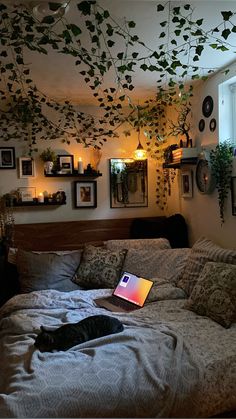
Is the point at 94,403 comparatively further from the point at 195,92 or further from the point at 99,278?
the point at 195,92

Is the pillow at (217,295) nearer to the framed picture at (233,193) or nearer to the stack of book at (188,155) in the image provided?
the framed picture at (233,193)

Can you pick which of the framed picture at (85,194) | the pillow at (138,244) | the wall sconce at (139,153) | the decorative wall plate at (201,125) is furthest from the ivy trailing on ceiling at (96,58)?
the pillow at (138,244)

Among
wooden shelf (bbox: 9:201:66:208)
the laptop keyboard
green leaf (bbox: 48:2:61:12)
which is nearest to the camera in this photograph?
green leaf (bbox: 48:2:61:12)

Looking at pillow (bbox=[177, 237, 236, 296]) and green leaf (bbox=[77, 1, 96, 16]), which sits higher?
green leaf (bbox=[77, 1, 96, 16])

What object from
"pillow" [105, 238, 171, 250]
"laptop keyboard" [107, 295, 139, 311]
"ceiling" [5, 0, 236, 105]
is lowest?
"laptop keyboard" [107, 295, 139, 311]

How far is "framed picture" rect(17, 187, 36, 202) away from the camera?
4.22 metres

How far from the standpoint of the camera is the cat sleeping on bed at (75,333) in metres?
2.01

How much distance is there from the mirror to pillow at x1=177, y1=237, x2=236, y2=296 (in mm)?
1499

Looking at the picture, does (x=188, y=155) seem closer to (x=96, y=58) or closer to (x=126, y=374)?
(x=96, y=58)

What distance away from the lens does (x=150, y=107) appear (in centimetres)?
446

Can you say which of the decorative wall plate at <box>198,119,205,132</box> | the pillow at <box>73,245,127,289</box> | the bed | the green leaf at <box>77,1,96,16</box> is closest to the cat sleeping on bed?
the bed

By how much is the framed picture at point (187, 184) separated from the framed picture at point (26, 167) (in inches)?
68.4

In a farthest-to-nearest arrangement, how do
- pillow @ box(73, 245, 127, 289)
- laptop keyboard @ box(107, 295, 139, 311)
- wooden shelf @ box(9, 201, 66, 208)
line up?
wooden shelf @ box(9, 201, 66, 208) → pillow @ box(73, 245, 127, 289) → laptop keyboard @ box(107, 295, 139, 311)

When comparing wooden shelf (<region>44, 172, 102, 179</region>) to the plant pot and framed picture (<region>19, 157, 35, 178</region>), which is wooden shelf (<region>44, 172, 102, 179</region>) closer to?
the plant pot
